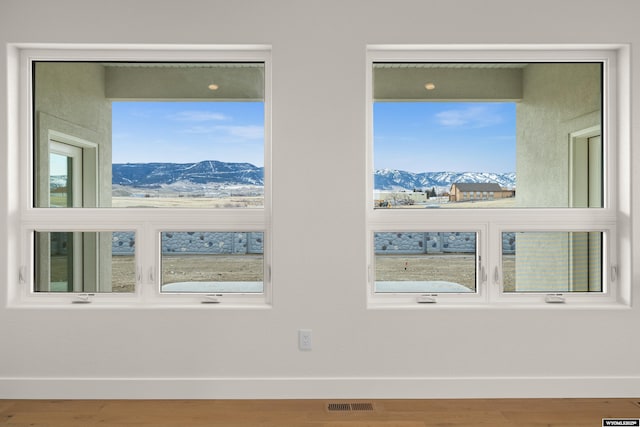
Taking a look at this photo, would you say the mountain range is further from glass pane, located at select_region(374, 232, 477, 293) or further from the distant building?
glass pane, located at select_region(374, 232, 477, 293)

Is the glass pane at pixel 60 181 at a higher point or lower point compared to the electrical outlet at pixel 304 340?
higher

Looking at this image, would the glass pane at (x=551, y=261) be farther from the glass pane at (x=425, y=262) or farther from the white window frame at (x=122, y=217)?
the white window frame at (x=122, y=217)

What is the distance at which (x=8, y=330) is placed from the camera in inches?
119

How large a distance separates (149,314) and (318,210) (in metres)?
1.25

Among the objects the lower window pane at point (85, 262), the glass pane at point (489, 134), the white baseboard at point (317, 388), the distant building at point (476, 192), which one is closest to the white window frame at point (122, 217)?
the lower window pane at point (85, 262)

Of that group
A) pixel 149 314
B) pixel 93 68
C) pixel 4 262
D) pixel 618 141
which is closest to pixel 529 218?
pixel 618 141

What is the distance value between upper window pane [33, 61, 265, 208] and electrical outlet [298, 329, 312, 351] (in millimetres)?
859

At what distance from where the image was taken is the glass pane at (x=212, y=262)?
3154 millimetres

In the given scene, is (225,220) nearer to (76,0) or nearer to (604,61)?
(76,0)

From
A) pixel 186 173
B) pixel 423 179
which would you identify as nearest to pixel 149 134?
pixel 186 173

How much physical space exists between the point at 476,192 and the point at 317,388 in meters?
1.62

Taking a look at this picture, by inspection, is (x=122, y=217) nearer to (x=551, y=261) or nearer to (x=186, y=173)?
A: (x=186, y=173)

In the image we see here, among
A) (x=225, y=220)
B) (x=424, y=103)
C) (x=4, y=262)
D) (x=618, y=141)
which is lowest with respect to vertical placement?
(x=4, y=262)

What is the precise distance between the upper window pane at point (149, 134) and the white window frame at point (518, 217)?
82 cm
